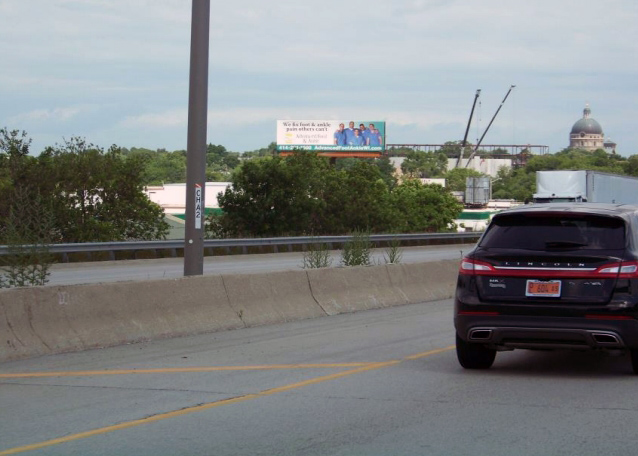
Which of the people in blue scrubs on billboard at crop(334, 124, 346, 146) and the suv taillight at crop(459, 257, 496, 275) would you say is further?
the people in blue scrubs on billboard at crop(334, 124, 346, 146)

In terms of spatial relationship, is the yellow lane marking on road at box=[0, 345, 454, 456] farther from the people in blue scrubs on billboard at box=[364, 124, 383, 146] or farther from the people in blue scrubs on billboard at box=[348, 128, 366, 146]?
the people in blue scrubs on billboard at box=[348, 128, 366, 146]

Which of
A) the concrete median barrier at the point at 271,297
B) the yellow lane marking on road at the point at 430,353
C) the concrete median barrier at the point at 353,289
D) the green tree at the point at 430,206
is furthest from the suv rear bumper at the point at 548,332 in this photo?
the green tree at the point at 430,206

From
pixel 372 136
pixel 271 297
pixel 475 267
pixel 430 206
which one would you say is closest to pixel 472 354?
pixel 475 267

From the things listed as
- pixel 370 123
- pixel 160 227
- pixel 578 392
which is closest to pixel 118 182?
pixel 160 227

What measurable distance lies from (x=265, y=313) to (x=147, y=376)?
4886 millimetres

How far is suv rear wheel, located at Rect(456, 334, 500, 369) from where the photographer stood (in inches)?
412

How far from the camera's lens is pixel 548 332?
381 inches

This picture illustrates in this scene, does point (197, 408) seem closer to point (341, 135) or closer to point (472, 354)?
point (472, 354)

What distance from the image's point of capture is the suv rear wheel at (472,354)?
10.5 m

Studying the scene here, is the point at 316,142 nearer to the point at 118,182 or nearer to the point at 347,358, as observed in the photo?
the point at 118,182

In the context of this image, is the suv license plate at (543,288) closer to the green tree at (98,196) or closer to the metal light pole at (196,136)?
the metal light pole at (196,136)

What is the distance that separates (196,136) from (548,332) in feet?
22.0

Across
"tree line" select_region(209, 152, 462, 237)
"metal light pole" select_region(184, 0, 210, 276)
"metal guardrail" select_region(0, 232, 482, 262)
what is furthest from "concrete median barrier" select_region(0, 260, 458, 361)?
"tree line" select_region(209, 152, 462, 237)

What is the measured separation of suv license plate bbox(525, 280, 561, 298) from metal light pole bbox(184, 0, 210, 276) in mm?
5970
